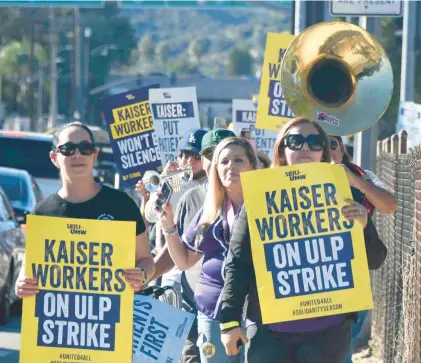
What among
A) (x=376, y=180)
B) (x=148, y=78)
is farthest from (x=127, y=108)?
(x=148, y=78)

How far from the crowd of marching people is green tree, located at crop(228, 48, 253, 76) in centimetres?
18339

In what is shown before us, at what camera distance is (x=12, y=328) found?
1310 centimetres

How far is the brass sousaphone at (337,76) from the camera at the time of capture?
24.0 feet

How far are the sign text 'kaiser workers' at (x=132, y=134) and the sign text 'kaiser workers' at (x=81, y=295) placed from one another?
5.14 m

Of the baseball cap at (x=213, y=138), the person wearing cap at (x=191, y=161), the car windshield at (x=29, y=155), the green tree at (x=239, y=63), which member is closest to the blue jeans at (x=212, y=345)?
the baseball cap at (x=213, y=138)

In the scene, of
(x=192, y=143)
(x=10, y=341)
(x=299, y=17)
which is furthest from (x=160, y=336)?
(x=299, y=17)

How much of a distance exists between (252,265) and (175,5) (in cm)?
3098

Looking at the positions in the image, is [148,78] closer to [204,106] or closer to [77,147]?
[204,106]

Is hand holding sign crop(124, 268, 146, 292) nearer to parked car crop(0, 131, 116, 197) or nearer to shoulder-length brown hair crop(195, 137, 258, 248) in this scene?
shoulder-length brown hair crop(195, 137, 258, 248)

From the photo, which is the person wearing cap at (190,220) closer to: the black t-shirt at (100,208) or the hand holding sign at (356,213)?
the black t-shirt at (100,208)

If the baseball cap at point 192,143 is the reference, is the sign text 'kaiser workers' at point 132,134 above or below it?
above

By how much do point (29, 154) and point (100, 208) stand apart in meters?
15.9

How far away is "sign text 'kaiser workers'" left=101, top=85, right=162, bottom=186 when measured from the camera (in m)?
11.3

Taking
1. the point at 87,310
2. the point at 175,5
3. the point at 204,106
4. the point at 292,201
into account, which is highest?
the point at 204,106
